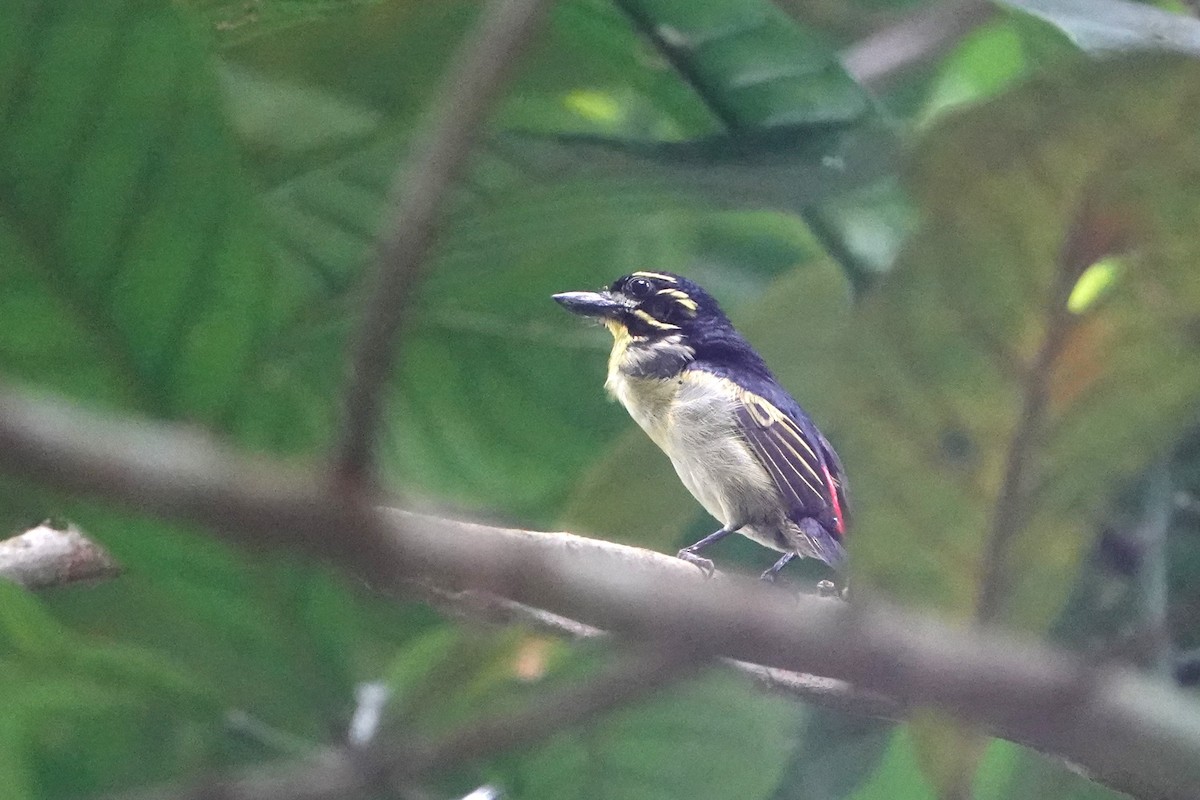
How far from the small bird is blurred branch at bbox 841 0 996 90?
0.20m

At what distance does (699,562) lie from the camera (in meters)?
0.45

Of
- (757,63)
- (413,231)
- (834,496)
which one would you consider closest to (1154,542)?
(834,496)

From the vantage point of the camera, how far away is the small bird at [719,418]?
0.50 metres

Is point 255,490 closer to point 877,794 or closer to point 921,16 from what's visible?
point 877,794

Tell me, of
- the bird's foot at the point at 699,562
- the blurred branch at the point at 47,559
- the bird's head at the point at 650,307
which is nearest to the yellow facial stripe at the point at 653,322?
the bird's head at the point at 650,307

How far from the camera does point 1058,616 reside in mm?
477

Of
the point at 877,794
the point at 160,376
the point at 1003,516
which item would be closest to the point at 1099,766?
the point at 1003,516

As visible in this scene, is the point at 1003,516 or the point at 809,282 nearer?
the point at 1003,516

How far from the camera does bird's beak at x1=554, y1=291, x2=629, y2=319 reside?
1.89 ft

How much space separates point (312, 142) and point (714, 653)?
35cm

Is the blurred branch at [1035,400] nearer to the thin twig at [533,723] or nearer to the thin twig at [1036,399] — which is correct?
the thin twig at [1036,399]

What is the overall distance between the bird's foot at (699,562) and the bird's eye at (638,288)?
0.40 feet

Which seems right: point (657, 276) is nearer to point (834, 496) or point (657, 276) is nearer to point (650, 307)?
point (650, 307)

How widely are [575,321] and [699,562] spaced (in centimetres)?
20
